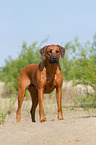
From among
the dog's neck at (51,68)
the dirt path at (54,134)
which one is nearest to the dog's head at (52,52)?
the dog's neck at (51,68)

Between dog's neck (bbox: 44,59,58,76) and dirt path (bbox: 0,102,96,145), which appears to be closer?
dirt path (bbox: 0,102,96,145)

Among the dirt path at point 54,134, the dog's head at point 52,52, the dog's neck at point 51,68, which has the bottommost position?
the dirt path at point 54,134

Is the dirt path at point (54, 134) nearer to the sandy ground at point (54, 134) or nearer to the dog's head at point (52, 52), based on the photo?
the sandy ground at point (54, 134)

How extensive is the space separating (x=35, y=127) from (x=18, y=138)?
1.68 ft

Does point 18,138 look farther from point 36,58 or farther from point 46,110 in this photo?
point 36,58

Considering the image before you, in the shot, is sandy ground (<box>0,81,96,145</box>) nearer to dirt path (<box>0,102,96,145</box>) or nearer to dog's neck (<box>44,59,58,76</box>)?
dirt path (<box>0,102,96,145</box>)

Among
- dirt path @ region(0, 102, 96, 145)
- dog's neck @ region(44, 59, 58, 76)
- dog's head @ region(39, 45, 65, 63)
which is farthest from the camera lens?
dog's neck @ region(44, 59, 58, 76)

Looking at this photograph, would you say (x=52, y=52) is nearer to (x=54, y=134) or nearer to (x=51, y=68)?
(x=51, y=68)

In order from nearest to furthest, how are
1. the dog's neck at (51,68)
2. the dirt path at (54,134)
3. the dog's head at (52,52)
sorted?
the dirt path at (54,134), the dog's head at (52,52), the dog's neck at (51,68)

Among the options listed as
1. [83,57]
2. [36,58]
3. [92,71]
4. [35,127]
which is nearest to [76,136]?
[35,127]

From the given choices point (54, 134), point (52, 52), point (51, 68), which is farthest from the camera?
point (51, 68)

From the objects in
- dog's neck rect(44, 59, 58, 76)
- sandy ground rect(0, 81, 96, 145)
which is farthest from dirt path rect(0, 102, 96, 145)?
dog's neck rect(44, 59, 58, 76)

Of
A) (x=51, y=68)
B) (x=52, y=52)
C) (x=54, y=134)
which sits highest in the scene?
(x=52, y=52)

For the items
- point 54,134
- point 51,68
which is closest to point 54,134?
point 54,134
